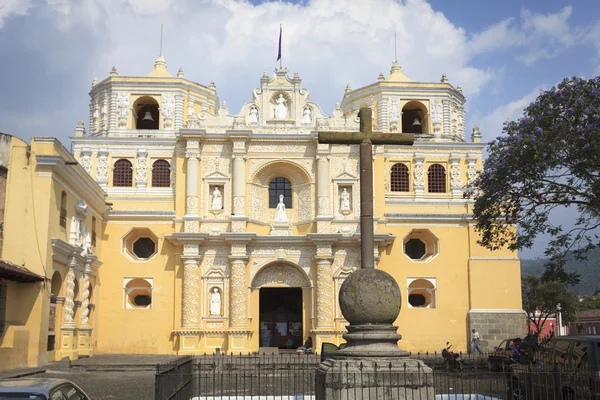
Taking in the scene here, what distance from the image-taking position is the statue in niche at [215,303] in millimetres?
28078

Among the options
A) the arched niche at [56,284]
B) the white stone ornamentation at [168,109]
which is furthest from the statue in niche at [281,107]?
the arched niche at [56,284]

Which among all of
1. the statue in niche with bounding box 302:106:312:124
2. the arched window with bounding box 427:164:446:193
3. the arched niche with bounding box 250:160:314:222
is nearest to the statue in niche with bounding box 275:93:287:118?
the statue in niche with bounding box 302:106:312:124

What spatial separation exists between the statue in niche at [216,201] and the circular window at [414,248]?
8.11m

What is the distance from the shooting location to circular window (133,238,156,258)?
29.7m

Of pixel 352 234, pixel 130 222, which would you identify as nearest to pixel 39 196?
pixel 130 222

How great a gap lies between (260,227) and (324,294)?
12.8 ft

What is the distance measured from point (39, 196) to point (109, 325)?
27.4 ft

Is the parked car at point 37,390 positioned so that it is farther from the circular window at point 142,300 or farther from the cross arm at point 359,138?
the circular window at point 142,300

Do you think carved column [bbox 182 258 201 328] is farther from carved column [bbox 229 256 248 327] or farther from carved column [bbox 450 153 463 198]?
carved column [bbox 450 153 463 198]

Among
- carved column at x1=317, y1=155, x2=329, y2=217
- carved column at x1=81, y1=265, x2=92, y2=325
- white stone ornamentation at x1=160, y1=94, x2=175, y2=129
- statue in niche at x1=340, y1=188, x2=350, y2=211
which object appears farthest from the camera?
white stone ornamentation at x1=160, y1=94, x2=175, y2=129

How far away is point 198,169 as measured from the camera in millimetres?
28766

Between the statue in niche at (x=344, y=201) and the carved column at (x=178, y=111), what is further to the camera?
the carved column at (x=178, y=111)

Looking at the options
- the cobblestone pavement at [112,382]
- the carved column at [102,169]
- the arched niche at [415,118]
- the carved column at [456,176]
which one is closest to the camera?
the cobblestone pavement at [112,382]

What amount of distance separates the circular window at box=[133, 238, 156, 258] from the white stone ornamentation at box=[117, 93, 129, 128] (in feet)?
16.4
